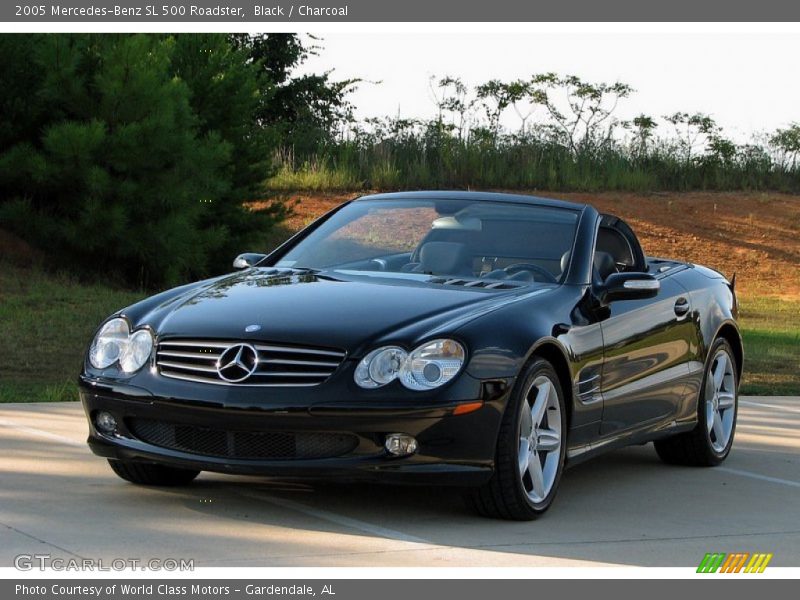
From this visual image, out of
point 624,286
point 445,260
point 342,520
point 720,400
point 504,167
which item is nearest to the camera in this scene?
point 342,520

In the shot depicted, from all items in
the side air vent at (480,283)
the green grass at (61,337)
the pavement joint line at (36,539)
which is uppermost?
the side air vent at (480,283)

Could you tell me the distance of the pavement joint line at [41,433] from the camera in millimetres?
8477

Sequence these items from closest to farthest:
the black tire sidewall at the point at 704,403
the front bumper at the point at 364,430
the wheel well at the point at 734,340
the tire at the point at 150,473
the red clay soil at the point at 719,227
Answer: the front bumper at the point at 364,430, the tire at the point at 150,473, the black tire sidewall at the point at 704,403, the wheel well at the point at 734,340, the red clay soil at the point at 719,227

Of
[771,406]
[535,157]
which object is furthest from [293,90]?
[771,406]

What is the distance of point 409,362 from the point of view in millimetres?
6410

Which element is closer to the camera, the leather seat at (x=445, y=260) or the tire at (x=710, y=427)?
the leather seat at (x=445, y=260)

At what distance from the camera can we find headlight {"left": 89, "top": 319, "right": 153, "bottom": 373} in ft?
22.2

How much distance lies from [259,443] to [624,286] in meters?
2.21

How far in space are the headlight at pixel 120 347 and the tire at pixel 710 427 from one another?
3.44m

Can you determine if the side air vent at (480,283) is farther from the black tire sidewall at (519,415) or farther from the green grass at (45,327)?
the green grass at (45,327)

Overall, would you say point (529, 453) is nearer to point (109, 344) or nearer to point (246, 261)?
point (109, 344)

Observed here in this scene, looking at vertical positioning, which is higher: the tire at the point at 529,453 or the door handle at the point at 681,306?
the door handle at the point at 681,306

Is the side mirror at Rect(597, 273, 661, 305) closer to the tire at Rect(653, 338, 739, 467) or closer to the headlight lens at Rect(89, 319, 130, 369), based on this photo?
the tire at Rect(653, 338, 739, 467)

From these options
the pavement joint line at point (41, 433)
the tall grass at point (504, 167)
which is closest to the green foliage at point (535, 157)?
the tall grass at point (504, 167)
